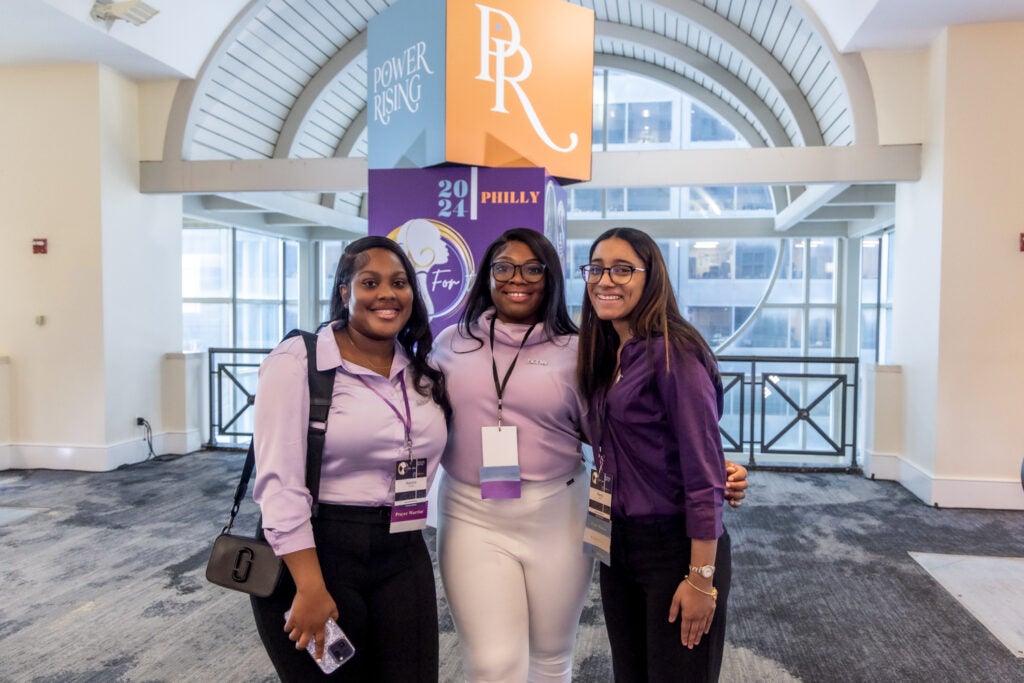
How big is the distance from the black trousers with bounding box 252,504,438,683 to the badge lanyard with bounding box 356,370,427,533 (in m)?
0.03

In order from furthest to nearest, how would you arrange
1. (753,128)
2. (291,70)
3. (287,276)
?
1. (287,276)
2. (753,128)
3. (291,70)

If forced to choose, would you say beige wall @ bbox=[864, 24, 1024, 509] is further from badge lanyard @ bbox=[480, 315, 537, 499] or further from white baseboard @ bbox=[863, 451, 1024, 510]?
badge lanyard @ bbox=[480, 315, 537, 499]

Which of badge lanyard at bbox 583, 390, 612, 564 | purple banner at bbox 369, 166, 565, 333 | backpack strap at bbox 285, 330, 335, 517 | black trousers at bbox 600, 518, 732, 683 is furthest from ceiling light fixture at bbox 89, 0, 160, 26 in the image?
black trousers at bbox 600, 518, 732, 683

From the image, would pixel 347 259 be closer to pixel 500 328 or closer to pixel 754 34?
pixel 500 328

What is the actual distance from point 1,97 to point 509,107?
15.0ft

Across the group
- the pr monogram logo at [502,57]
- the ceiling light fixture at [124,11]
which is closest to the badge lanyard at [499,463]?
the pr monogram logo at [502,57]

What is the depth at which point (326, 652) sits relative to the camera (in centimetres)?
136

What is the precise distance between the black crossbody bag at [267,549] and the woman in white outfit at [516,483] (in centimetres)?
35

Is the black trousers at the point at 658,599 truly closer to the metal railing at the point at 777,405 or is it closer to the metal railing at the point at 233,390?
the metal railing at the point at 777,405

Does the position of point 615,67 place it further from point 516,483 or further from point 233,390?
point 516,483

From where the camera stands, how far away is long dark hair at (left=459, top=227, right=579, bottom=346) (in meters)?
1.68

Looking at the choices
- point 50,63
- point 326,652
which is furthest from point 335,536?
point 50,63

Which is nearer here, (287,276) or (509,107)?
(509,107)

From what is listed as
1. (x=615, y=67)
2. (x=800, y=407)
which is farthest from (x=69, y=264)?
(x=800, y=407)
